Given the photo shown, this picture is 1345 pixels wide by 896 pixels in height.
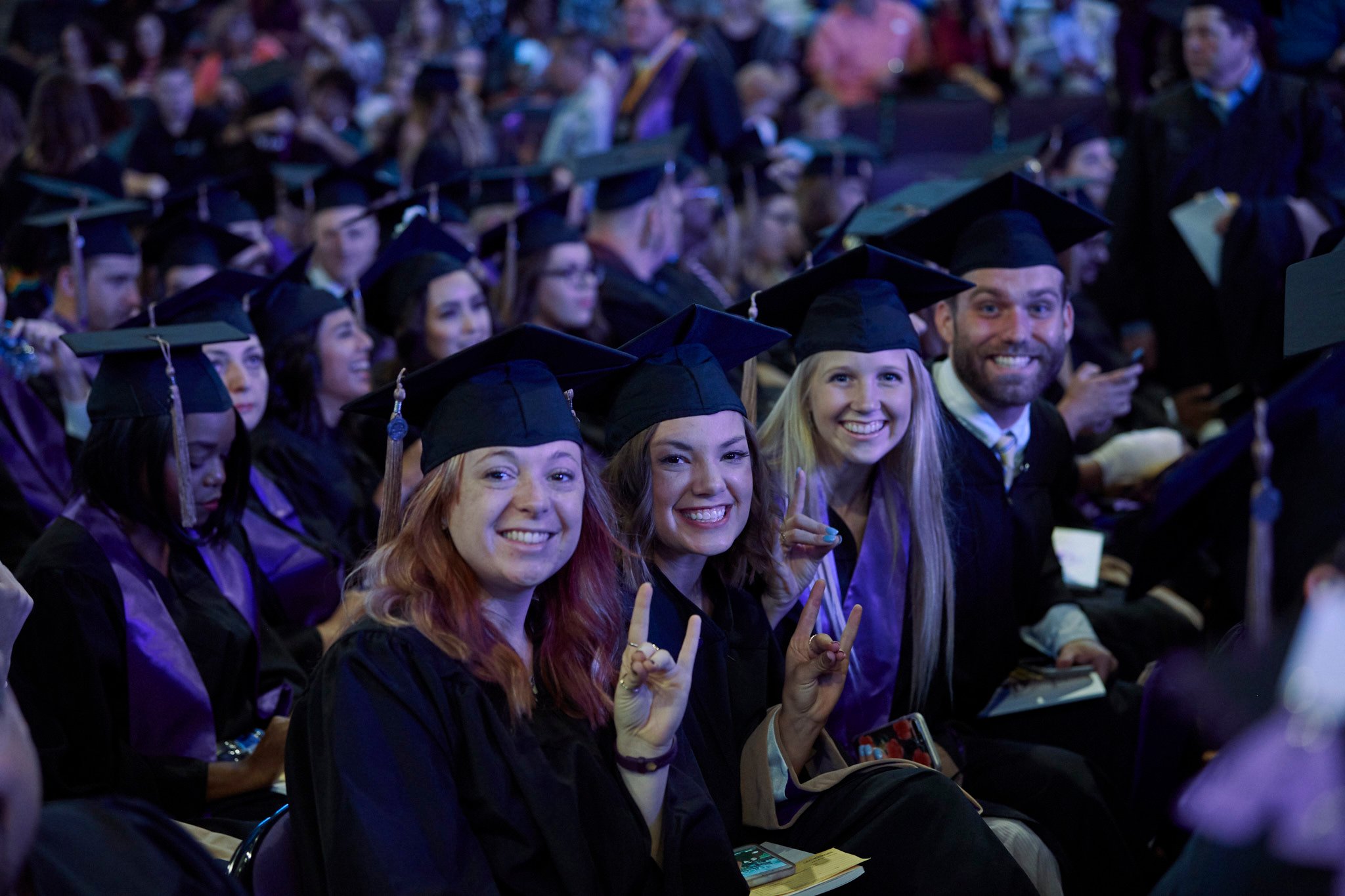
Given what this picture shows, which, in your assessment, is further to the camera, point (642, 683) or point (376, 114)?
point (376, 114)

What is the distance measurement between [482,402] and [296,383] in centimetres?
210

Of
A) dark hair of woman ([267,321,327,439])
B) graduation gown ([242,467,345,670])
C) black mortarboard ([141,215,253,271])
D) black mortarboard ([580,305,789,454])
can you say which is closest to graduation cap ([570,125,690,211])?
black mortarboard ([141,215,253,271])

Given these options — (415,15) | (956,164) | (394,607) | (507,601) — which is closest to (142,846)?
(394,607)

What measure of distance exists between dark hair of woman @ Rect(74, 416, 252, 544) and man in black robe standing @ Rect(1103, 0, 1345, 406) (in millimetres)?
3949

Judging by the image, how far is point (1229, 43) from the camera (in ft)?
17.9

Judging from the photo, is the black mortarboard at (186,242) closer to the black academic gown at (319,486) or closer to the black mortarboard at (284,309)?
the black mortarboard at (284,309)

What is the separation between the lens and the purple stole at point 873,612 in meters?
2.94

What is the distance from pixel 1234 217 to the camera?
515 cm

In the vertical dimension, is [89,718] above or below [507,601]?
below

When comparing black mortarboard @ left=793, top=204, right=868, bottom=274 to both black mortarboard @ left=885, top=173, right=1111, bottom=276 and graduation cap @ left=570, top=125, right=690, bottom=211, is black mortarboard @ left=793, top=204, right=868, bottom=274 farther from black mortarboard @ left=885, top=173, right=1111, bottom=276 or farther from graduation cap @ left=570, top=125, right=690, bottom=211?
graduation cap @ left=570, top=125, right=690, bottom=211

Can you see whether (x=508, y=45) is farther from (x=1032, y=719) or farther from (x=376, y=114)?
(x=1032, y=719)

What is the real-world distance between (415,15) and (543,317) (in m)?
6.97

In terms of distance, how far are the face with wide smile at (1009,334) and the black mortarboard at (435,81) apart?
4.54 metres

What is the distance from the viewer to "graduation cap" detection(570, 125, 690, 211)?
5477mm
